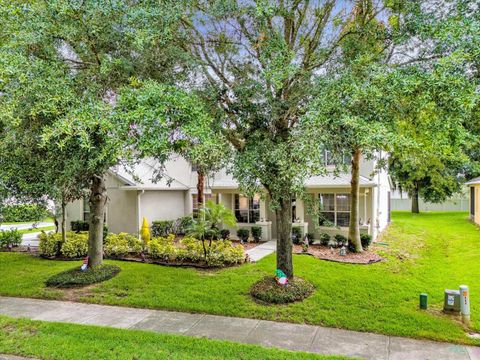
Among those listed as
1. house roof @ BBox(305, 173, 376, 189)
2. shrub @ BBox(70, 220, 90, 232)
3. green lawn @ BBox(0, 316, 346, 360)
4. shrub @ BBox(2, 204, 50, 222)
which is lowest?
green lawn @ BBox(0, 316, 346, 360)

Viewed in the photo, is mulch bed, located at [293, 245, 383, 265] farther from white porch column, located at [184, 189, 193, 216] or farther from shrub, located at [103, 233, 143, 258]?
white porch column, located at [184, 189, 193, 216]

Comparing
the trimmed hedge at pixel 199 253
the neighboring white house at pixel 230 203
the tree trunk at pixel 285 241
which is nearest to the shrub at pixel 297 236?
the neighboring white house at pixel 230 203

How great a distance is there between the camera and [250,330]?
718 cm

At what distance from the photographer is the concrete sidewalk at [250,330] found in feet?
20.3

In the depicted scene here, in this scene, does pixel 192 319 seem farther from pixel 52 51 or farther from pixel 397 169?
pixel 397 169

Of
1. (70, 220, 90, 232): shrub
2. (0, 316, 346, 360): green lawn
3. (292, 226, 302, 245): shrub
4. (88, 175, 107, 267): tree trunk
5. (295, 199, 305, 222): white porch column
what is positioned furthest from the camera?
(70, 220, 90, 232): shrub

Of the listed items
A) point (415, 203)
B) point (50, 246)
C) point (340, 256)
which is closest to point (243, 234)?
point (340, 256)

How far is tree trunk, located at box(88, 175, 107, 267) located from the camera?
11.1 metres

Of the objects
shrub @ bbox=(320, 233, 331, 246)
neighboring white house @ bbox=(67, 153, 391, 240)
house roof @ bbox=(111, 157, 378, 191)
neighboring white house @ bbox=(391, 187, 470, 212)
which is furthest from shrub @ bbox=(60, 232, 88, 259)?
neighboring white house @ bbox=(391, 187, 470, 212)

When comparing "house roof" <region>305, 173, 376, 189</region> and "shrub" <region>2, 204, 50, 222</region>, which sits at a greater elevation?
"house roof" <region>305, 173, 376, 189</region>

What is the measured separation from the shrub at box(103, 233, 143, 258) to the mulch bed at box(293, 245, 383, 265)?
20.6 ft

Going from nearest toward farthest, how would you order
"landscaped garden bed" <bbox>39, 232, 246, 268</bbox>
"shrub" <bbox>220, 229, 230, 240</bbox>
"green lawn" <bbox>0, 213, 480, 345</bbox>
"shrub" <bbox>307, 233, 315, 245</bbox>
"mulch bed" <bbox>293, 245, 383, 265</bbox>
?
"green lawn" <bbox>0, 213, 480, 345</bbox> < "landscaped garden bed" <bbox>39, 232, 246, 268</bbox> < "mulch bed" <bbox>293, 245, 383, 265</bbox> < "shrub" <bbox>307, 233, 315, 245</bbox> < "shrub" <bbox>220, 229, 230, 240</bbox>

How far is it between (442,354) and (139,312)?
627 centimetres

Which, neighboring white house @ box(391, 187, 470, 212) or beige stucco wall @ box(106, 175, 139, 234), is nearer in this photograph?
beige stucco wall @ box(106, 175, 139, 234)
